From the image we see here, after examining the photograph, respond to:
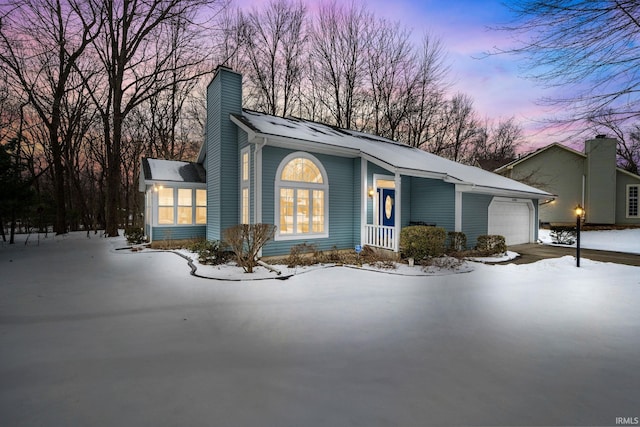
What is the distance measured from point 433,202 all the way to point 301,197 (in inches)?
207

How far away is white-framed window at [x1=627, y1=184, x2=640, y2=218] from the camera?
19.8 metres

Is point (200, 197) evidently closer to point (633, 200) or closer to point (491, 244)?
point (491, 244)

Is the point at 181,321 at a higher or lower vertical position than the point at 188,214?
lower

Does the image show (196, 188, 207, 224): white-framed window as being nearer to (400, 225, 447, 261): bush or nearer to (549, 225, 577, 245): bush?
(400, 225, 447, 261): bush

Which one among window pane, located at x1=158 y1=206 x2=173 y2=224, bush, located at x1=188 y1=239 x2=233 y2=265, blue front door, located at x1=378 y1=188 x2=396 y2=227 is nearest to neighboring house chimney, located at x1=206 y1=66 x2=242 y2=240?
bush, located at x1=188 y1=239 x2=233 y2=265

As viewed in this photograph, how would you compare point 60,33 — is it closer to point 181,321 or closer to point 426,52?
point 181,321

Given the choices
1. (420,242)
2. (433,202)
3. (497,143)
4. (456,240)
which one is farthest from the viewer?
(497,143)

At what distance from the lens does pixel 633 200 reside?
19.9m

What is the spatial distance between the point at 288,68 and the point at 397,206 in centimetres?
1657

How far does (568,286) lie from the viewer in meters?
6.23

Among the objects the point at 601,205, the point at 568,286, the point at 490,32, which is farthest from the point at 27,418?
the point at 601,205

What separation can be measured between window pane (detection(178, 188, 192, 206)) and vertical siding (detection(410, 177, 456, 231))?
942cm

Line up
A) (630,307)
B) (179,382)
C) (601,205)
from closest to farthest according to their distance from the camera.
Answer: (179,382) < (630,307) < (601,205)

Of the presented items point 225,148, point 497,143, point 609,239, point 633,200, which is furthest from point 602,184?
point 225,148
